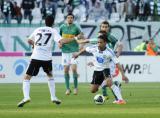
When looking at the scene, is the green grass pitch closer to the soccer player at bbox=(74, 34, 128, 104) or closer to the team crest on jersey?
Result: the soccer player at bbox=(74, 34, 128, 104)

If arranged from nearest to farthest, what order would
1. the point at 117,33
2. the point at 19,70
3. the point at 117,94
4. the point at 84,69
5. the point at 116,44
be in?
1. the point at 117,94
2. the point at 116,44
3. the point at 19,70
4. the point at 84,69
5. the point at 117,33

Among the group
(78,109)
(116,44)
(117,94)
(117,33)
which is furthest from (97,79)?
(117,33)

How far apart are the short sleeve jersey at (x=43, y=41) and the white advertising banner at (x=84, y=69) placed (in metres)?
14.0

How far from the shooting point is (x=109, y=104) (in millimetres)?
17938

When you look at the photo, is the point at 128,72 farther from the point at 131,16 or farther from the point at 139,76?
the point at 131,16

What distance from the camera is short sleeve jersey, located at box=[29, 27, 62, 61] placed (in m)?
17.4

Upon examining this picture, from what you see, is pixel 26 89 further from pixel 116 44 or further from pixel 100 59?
pixel 116 44

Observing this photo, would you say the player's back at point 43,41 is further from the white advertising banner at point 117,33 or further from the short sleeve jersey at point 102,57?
the white advertising banner at point 117,33

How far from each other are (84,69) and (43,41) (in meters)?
14.5

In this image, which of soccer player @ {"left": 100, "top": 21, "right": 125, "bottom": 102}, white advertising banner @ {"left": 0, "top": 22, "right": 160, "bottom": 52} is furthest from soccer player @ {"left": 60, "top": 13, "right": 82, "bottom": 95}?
white advertising banner @ {"left": 0, "top": 22, "right": 160, "bottom": 52}

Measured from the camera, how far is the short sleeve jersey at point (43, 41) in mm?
17375

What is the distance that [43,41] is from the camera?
17469 millimetres

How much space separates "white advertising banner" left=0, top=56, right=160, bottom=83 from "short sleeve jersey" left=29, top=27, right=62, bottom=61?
14.0 metres

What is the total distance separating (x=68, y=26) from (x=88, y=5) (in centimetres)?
Answer: 1658
